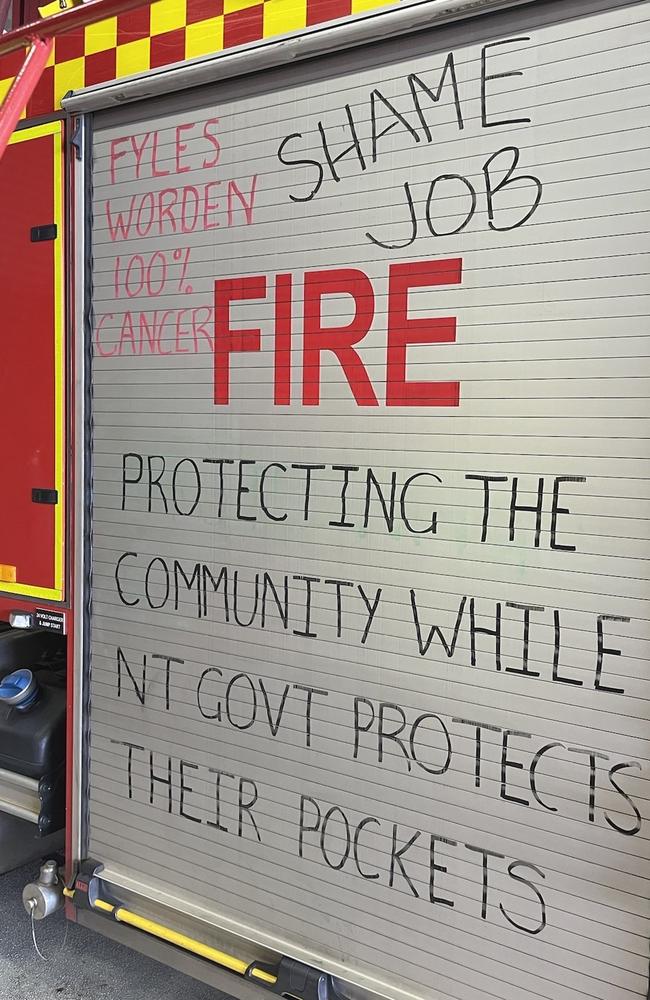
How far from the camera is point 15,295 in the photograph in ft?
7.97

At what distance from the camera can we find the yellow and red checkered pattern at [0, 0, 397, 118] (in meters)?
1.81

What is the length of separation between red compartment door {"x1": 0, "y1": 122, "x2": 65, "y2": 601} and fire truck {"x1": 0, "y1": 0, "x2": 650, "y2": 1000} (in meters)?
0.01

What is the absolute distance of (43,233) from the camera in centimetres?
234

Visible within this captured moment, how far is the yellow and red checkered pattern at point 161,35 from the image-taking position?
1813 millimetres

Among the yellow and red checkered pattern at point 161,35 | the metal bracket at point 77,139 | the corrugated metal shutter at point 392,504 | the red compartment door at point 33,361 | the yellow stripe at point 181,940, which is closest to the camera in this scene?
the corrugated metal shutter at point 392,504

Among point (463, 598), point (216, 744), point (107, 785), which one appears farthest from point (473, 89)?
point (107, 785)

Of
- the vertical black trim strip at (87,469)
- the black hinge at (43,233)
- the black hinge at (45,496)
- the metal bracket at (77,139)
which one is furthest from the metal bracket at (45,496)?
the metal bracket at (77,139)

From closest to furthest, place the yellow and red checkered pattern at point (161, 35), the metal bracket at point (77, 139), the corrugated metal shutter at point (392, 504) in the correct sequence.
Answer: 1. the corrugated metal shutter at point (392, 504)
2. the yellow and red checkered pattern at point (161, 35)
3. the metal bracket at point (77, 139)

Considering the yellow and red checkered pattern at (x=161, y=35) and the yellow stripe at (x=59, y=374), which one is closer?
the yellow and red checkered pattern at (x=161, y=35)

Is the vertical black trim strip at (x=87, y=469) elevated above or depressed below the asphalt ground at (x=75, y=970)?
above

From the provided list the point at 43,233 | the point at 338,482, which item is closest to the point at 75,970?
the point at 338,482

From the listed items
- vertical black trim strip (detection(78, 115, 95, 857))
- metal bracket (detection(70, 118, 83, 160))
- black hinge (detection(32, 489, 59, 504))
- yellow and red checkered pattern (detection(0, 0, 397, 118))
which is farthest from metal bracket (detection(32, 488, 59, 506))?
yellow and red checkered pattern (detection(0, 0, 397, 118))

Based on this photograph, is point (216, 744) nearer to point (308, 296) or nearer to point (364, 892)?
point (364, 892)

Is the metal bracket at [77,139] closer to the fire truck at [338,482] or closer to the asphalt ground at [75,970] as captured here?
the fire truck at [338,482]
